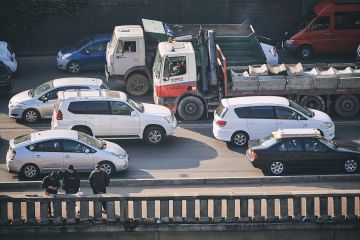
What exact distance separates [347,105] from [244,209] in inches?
409

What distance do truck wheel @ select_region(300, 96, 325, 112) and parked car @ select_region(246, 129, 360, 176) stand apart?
4.96 metres

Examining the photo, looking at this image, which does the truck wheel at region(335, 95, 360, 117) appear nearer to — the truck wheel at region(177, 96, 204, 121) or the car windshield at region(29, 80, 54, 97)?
the truck wheel at region(177, 96, 204, 121)

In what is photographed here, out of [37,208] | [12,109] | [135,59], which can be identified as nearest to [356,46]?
[135,59]

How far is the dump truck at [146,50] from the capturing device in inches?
1283

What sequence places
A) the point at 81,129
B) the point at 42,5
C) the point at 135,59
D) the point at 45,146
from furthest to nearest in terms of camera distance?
the point at 42,5 → the point at 135,59 → the point at 81,129 → the point at 45,146

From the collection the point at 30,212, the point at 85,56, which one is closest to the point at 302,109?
the point at 30,212

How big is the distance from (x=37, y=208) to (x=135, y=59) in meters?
12.0

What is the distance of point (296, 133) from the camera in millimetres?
25750

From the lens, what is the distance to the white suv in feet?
90.9

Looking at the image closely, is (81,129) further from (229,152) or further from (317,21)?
(317,21)

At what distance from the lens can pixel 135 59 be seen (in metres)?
33.2

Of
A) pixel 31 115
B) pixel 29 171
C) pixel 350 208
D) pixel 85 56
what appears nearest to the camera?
pixel 350 208

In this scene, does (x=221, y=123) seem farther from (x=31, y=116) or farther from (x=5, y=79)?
(x=5, y=79)

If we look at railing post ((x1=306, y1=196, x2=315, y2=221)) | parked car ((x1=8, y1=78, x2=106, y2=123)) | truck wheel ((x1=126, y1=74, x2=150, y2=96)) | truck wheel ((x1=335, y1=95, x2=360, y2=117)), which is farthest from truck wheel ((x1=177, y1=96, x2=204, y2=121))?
railing post ((x1=306, y1=196, x2=315, y2=221))
